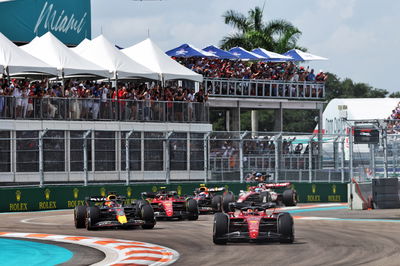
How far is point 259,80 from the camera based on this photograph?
47.9 metres

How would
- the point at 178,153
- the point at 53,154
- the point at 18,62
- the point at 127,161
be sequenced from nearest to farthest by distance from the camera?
1. the point at 53,154
2. the point at 127,161
3. the point at 178,153
4. the point at 18,62

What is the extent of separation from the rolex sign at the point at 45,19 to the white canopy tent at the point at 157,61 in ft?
24.9

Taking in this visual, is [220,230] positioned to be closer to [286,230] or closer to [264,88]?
[286,230]

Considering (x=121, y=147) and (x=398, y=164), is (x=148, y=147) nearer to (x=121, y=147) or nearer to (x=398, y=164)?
(x=121, y=147)

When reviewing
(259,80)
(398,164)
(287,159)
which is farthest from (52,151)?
(259,80)

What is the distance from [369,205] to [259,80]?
1924 cm

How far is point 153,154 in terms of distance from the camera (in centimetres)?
3244

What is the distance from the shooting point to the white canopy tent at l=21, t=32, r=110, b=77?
115 ft

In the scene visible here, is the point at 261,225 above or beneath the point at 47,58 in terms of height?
beneath

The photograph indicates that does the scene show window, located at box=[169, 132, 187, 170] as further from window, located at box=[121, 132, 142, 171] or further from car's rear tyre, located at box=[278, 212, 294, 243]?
car's rear tyre, located at box=[278, 212, 294, 243]

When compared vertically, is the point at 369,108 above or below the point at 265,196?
above

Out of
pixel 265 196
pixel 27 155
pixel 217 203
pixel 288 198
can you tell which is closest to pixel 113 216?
pixel 217 203

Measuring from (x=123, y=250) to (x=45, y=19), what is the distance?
1247 inches

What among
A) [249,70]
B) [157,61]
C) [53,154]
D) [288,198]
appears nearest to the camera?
[53,154]
